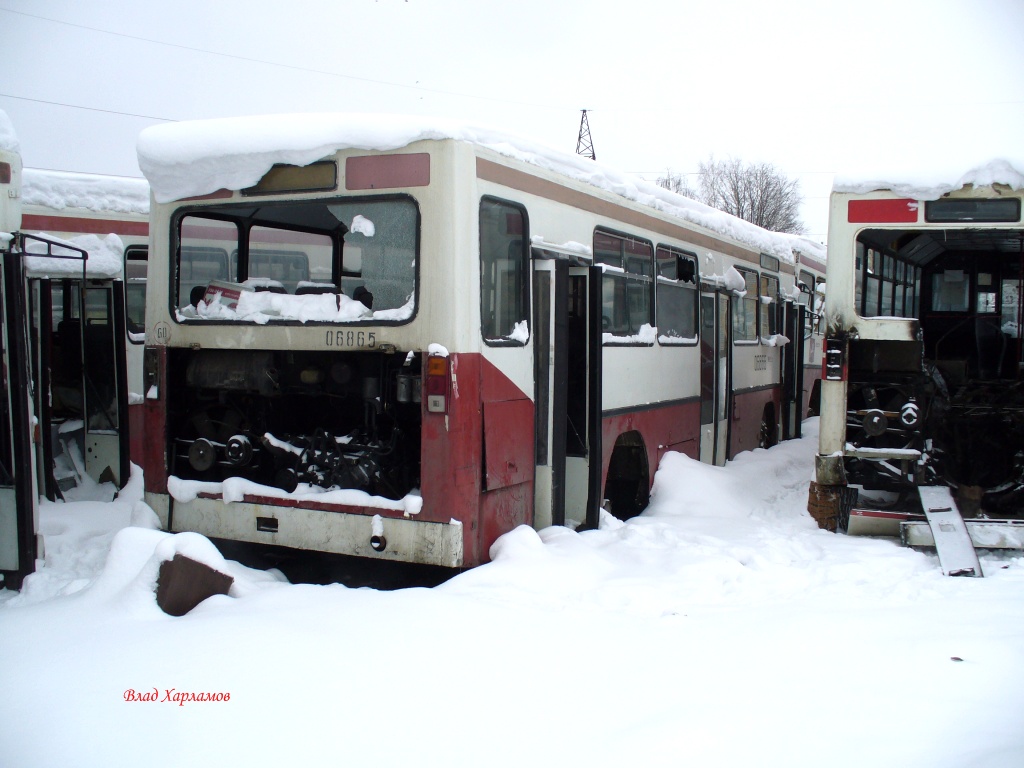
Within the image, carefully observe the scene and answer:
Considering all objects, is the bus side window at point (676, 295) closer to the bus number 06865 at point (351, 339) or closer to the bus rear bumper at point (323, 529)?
the bus number 06865 at point (351, 339)

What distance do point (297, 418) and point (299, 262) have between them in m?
1.04

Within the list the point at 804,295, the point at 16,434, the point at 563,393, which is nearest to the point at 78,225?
the point at 16,434

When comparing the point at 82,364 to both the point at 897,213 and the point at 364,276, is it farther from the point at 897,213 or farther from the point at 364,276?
the point at 897,213

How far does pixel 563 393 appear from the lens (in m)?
6.12

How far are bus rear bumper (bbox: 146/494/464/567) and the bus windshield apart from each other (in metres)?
1.15

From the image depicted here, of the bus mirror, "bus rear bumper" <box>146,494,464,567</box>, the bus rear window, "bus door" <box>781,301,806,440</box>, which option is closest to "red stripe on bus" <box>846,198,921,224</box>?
the bus rear window

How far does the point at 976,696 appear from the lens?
138 inches

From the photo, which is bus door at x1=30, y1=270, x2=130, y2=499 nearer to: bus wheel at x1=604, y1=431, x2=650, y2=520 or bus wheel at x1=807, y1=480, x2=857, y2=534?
bus wheel at x1=604, y1=431, x2=650, y2=520

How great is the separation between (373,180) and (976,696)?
3891 mm

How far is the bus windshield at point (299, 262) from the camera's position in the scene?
5.18m

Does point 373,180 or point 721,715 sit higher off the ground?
point 373,180

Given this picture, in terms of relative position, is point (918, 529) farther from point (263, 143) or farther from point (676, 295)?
point (263, 143)

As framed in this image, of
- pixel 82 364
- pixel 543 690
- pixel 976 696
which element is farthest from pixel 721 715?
pixel 82 364

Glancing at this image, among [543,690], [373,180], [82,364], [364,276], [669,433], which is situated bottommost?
[543,690]
